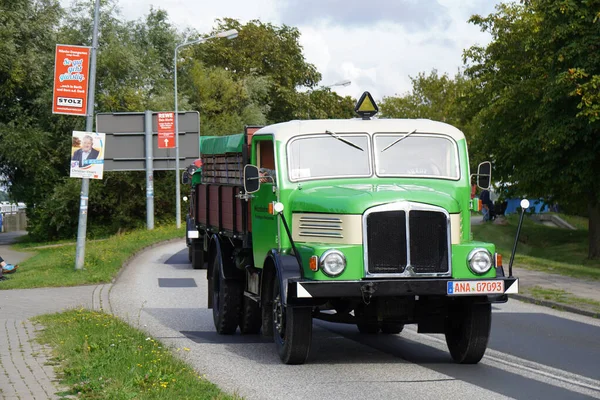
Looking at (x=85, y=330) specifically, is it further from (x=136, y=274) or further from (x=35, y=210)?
(x=35, y=210)

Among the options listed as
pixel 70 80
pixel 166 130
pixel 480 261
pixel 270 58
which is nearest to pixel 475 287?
pixel 480 261

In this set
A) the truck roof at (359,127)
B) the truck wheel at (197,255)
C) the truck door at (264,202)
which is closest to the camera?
the truck door at (264,202)

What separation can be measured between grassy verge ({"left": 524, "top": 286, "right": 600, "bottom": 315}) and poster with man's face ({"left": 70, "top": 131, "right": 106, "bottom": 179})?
365 inches

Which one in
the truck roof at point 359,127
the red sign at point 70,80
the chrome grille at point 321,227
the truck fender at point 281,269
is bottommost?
the truck fender at point 281,269

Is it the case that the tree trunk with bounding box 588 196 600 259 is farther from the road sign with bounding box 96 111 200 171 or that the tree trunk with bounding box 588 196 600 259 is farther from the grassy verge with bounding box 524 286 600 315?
the grassy verge with bounding box 524 286 600 315

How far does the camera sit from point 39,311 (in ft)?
52.4

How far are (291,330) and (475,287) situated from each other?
184 centimetres

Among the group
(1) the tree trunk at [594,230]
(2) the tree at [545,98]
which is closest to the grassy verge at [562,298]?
(2) the tree at [545,98]

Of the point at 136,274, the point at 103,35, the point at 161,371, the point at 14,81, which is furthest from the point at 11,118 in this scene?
the point at 161,371

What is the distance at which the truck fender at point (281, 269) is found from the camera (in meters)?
10.2

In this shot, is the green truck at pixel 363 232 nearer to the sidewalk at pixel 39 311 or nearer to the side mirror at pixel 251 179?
the side mirror at pixel 251 179

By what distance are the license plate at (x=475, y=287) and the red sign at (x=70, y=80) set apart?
13660 millimetres

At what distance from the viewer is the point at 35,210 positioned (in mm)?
56031

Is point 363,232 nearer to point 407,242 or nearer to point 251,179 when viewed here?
point 407,242
